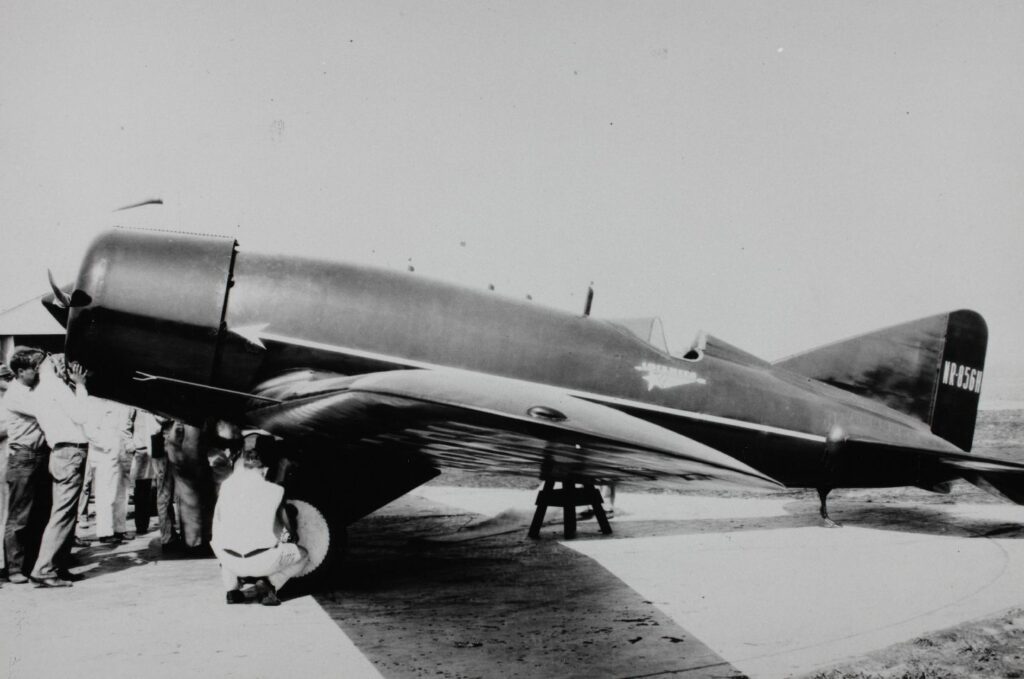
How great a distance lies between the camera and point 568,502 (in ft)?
22.4

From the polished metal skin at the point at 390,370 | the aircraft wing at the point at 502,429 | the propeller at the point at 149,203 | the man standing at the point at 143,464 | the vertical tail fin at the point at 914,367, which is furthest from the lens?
the vertical tail fin at the point at 914,367

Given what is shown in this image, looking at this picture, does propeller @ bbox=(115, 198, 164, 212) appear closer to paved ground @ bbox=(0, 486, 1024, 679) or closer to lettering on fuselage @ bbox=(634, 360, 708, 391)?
paved ground @ bbox=(0, 486, 1024, 679)

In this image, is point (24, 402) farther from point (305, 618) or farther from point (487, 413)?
point (487, 413)

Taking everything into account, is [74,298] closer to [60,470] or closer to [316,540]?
[60,470]

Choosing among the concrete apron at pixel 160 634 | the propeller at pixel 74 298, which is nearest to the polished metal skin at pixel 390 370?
the propeller at pixel 74 298

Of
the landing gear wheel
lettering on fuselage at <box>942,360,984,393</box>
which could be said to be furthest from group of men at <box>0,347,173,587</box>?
lettering on fuselage at <box>942,360,984,393</box>

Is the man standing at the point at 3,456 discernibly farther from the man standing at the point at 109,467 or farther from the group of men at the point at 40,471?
the man standing at the point at 109,467

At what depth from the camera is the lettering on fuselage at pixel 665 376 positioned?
5.95 metres

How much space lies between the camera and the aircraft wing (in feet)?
9.77

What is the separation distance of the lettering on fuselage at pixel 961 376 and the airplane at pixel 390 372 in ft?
2.57

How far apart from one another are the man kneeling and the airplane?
0.42m

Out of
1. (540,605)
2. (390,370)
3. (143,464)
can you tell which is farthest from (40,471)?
(540,605)

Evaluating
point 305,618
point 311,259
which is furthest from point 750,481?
point 311,259

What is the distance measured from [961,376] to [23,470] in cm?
839
